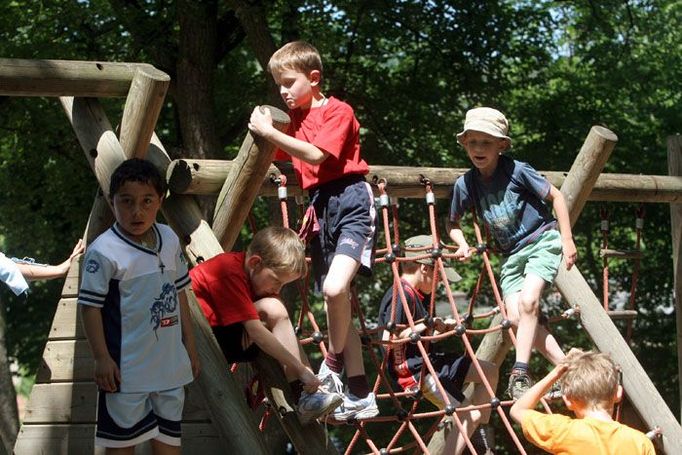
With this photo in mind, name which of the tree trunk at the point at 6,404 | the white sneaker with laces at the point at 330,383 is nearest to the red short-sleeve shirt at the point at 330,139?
the white sneaker with laces at the point at 330,383

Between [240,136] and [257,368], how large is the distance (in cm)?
812

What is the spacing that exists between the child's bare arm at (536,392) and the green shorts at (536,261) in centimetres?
107

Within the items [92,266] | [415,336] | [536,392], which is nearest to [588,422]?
[536,392]

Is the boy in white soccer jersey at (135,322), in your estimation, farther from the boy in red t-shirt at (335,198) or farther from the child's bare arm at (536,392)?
the child's bare arm at (536,392)

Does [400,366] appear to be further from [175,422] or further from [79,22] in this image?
[79,22]

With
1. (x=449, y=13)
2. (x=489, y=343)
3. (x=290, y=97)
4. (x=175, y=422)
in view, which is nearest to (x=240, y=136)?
(x=449, y=13)

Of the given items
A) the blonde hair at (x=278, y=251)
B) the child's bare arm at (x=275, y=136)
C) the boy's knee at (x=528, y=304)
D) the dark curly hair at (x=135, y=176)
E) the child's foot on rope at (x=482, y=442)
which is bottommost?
the child's foot on rope at (x=482, y=442)

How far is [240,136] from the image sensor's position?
11.9 meters

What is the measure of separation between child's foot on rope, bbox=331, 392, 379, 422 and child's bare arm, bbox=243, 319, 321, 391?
0.47 m

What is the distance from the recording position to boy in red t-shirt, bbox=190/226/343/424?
152 inches

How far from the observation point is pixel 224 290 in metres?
3.88

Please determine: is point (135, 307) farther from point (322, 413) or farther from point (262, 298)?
point (322, 413)

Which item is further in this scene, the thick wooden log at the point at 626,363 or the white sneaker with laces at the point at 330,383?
the thick wooden log at the point at 626,363

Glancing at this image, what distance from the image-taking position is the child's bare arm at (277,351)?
12.4 feet
